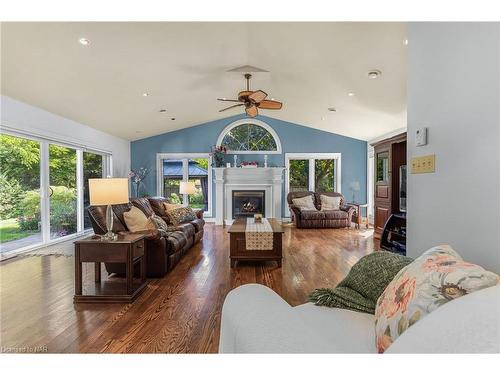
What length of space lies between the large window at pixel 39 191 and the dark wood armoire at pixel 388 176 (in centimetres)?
575

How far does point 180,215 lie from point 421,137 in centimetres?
395

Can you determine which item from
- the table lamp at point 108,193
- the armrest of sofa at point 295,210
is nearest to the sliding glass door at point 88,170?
the table lamp at point 108,193

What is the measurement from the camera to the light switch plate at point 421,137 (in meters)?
1.77

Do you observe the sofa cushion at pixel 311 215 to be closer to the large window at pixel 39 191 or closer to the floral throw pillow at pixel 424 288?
the large window at pixel 39 191

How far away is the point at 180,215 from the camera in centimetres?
492

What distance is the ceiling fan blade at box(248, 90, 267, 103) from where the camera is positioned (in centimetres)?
395

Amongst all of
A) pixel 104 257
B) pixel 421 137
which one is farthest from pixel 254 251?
pixel 421 137

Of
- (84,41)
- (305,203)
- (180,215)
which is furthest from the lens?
(305,203)

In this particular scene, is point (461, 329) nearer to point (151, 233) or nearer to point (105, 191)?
point (105, 191)

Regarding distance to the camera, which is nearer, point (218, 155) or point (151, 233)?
point (151, 233)

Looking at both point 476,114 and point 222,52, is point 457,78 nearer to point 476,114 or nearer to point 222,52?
point 476,114

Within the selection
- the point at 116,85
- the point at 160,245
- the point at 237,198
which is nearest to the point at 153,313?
the point at 160,245

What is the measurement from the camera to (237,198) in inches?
311

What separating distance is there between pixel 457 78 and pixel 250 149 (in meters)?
6.67
